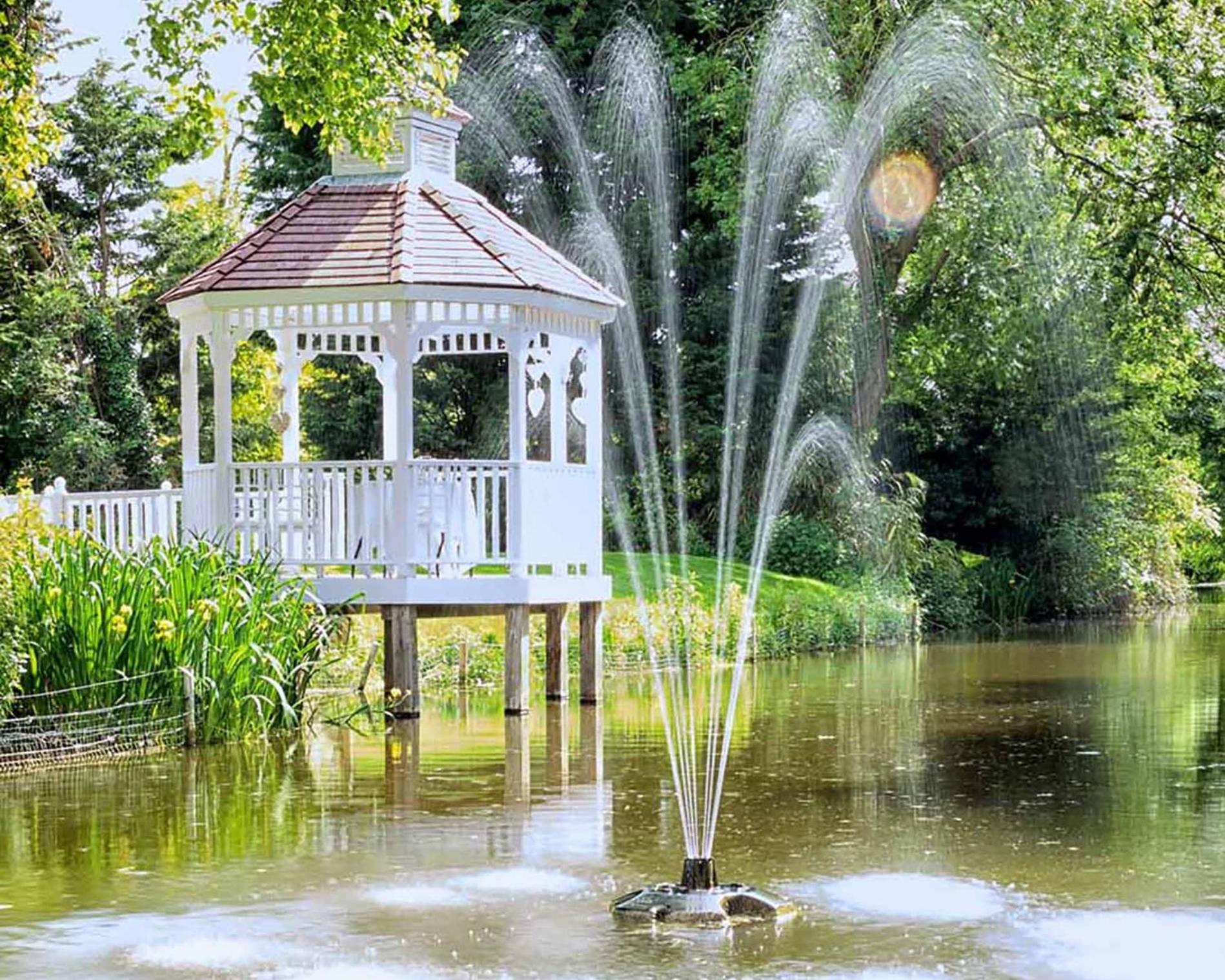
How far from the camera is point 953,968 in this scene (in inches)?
304

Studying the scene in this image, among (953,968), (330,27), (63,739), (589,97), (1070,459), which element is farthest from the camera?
(1070,459)

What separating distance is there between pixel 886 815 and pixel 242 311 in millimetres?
9158

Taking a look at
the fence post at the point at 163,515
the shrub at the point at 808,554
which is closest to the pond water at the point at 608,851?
the fence post at the point at 163,515

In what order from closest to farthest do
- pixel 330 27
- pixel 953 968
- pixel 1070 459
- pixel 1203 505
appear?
1. pixel 953 968
2. pixel 330 27
3. pixel 1070 459
4. pixel 1203 505

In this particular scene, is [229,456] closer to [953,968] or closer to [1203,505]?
[953,968]

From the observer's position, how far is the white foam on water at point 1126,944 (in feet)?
25.2

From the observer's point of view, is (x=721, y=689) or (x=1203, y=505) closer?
(x=721, y=689)

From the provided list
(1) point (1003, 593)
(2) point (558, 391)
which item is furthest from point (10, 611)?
(1) point (1003, 593)

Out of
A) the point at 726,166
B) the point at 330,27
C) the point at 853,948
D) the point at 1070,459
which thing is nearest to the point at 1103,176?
the point at 726,166

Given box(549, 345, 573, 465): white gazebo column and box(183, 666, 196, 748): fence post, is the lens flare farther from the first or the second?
box(183, 666, 196, 748): fence post

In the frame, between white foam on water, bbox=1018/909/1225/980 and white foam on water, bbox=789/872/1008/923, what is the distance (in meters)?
0.38

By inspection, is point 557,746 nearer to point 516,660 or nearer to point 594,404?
point 516,660

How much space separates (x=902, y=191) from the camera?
34.3m

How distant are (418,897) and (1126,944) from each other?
317cm
